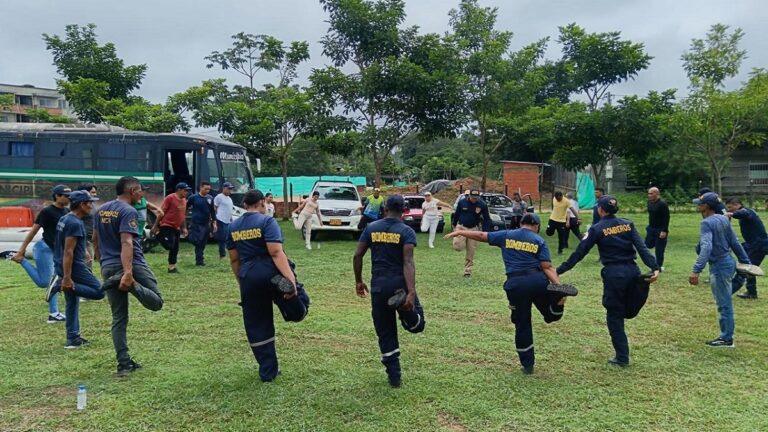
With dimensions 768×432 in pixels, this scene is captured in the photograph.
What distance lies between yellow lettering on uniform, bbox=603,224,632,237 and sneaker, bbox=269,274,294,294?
10.0 ft

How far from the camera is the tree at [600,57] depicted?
61.8 feet

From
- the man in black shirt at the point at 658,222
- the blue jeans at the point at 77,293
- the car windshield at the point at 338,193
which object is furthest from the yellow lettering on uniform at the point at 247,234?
the car windshield at the point at 338,193

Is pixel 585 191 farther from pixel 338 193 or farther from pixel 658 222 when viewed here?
pixel 658 222

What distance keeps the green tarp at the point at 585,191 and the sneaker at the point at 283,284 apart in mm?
30171

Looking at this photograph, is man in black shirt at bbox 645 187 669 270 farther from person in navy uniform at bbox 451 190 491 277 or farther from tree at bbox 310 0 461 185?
tree at bbox 310 0 461 185

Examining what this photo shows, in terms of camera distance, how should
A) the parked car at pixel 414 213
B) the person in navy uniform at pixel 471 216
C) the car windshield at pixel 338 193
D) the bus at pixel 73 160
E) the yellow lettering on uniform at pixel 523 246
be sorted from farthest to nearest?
1. the parked car at pixel 414 213
2. the car windshield at pixel 338 193
3. the bus at pixel 73 160
4. the person in navy uniform at pixel 471 216
5. the yellow lettering on uniform at pixel 523 246

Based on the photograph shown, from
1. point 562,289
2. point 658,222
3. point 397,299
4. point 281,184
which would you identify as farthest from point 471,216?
point 281,184

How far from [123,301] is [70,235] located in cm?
106

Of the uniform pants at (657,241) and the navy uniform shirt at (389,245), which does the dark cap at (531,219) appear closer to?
the navy uniform shirt at (389,245)

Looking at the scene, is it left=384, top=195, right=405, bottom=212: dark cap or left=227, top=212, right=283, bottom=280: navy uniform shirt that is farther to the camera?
left=384, top=195, right=405, bottom=212: dark cap

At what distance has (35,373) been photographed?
5523 mm

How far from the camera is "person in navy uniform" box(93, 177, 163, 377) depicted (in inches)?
208

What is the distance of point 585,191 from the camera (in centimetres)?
3306

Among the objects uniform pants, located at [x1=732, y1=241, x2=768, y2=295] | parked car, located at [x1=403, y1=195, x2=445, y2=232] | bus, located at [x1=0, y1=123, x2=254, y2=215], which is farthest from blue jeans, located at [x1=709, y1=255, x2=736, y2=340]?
bus, located at [x1=0, y1=123, x2=254, y2=215]
